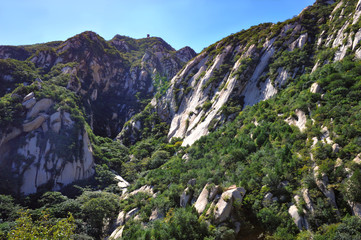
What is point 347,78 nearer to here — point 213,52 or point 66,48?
point 213,52

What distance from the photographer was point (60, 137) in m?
39.8

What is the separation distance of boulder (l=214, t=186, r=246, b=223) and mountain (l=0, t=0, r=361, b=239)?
3.8 inches

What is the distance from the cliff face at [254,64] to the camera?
32403 millimetres

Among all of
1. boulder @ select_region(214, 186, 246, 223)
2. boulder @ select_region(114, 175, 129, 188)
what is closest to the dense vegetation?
boulder @ select_region(214, 186, 246, 223)

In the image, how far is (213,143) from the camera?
31.5 m

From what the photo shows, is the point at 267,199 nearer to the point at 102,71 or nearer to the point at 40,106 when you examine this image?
the point at 40,106

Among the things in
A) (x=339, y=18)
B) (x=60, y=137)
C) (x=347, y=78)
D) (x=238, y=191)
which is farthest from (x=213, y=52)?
(x=238, y=191)

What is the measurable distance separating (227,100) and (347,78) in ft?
69.6

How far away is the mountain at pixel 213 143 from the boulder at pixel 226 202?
96mm

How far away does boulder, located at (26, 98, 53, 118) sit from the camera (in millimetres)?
39094

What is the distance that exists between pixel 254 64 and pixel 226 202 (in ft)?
117

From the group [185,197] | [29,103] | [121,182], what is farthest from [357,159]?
[29,103]

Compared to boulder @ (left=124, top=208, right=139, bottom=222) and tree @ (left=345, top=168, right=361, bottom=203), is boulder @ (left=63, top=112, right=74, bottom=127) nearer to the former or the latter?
boulder @ (left=124, top=208, right=139, bottom=222)

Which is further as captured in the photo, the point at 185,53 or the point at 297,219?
the point at 185,53
